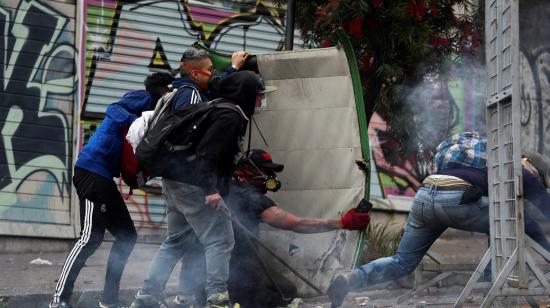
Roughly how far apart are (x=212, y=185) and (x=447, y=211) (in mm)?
1483

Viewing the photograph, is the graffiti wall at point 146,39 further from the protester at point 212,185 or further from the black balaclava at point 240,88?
the black balaclava at point 240,88

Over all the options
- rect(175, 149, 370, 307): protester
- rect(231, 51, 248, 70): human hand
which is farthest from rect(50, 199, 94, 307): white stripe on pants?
rect(231, 51, 248, 70): human hand

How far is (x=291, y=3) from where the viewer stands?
20.9 feet

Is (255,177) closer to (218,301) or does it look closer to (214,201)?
(214,201)

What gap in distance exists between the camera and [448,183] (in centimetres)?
523

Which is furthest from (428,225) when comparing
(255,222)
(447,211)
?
(255,222)

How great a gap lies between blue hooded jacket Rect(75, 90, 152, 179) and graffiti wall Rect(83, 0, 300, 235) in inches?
133

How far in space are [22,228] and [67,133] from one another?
3.69ft

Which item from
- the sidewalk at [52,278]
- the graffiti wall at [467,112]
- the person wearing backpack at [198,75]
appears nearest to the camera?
the person wearing backpack at [198,75]

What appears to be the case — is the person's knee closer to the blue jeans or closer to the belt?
the blue jeans

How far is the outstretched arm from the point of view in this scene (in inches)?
224

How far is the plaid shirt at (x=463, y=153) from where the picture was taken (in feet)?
17.6

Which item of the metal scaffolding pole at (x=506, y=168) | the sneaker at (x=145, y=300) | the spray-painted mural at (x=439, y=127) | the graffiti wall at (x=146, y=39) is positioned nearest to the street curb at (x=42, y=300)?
the sneaker at (x=145, y=300)

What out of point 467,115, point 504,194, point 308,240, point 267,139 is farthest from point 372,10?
point 467,115
